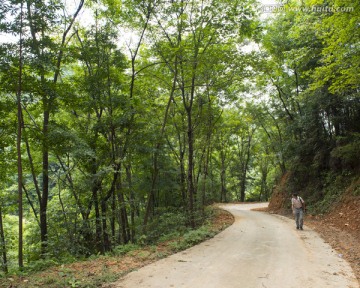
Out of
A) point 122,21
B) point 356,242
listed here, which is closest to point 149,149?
point 122,21

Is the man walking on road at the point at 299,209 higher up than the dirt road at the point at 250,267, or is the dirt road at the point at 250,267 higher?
the man walking on road at the point at 299,209

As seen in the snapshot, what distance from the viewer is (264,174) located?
3997cm

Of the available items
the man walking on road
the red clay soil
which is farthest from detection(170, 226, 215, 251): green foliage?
the red clay soil

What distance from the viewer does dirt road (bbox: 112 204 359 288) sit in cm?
548

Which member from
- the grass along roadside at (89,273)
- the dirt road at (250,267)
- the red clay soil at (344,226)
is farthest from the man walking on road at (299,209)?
the grass along roadside at (89,273)

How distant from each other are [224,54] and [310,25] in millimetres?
3637

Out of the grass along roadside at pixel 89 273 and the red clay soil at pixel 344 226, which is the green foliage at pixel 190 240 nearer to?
the grass along roadside at pixel 89 273

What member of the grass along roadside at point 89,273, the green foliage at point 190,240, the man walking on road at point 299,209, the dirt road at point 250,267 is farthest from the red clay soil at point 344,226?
the grass along roadside at point 89,273

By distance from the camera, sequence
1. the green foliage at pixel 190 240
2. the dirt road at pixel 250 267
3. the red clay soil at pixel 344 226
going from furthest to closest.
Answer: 1. the green foliage at pixel 190 240
2. the red clay soil at pixel 344 226
3. the dirt road at pixel 250 267

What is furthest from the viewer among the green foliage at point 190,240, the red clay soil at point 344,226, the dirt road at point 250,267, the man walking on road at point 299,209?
the man walking on road at point 299,209

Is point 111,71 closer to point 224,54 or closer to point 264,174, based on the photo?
point 224,54

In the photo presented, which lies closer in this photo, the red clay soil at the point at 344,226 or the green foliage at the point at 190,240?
the red clay soil at the point at 344,226

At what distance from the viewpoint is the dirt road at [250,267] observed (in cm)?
548

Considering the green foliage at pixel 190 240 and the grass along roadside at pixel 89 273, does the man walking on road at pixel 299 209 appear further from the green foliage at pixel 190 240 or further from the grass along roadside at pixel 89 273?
the grass along roadside at pixel 89 273
